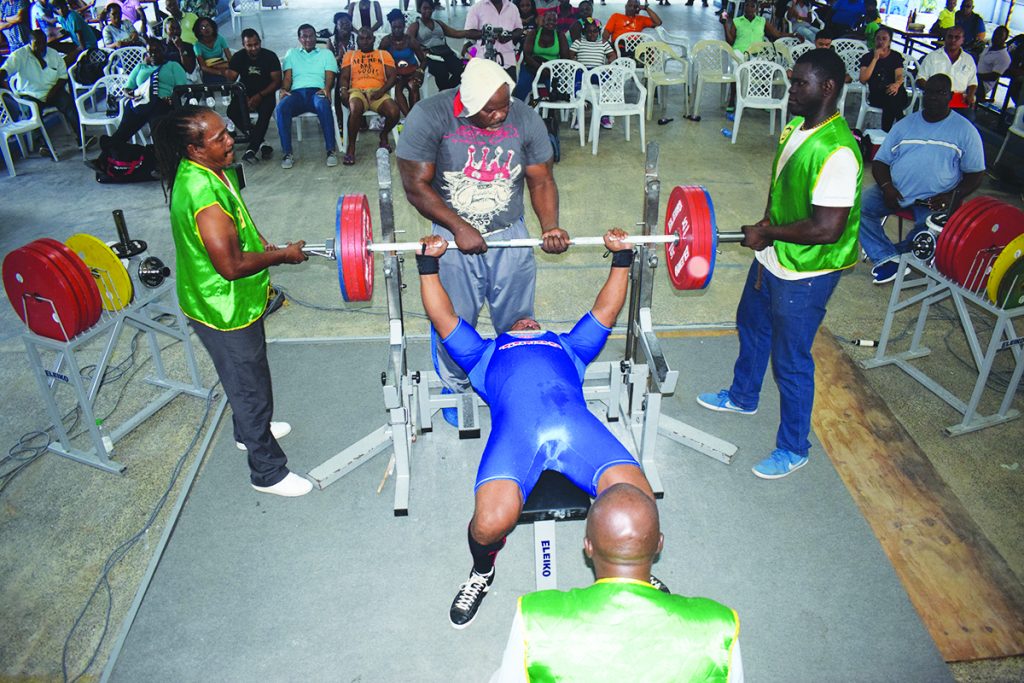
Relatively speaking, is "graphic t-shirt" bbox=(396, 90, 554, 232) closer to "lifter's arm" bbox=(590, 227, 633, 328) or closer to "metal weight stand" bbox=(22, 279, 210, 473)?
"lifter's arm" bbox=(590, 227, 633, 328)

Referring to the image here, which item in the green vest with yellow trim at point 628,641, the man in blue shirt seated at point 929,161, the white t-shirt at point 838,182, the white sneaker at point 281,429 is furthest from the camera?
the man in blue shirt seated at point 929,161

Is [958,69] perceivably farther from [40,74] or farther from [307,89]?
[40,74]

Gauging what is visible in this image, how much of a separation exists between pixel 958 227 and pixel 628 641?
10.1 feet

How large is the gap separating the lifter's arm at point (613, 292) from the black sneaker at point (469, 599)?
106cm

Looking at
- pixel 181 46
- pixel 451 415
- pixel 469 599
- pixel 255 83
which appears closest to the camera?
pixel 469 599

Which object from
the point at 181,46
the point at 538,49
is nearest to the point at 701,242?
the point at 538,49

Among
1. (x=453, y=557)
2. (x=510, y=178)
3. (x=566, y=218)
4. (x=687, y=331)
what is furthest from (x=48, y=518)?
(x=566, y=218)

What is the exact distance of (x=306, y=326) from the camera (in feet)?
15.0

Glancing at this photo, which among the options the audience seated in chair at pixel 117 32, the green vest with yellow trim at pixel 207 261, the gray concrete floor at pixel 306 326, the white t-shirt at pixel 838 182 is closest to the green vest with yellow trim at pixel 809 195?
the white t-shirt at pixel 838 182

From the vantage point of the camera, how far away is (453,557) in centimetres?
293

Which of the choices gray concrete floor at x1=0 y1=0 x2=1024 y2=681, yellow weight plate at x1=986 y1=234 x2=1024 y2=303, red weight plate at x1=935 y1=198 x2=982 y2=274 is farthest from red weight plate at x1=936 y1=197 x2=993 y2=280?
gray concrete floor at x1=0 y1=0 x2=1024 y2=681

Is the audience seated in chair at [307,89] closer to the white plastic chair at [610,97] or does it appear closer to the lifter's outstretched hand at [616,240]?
the white plastic chair at [610,97]

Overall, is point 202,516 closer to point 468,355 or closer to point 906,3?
point 468,355

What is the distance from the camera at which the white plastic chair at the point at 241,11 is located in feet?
48.1
